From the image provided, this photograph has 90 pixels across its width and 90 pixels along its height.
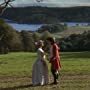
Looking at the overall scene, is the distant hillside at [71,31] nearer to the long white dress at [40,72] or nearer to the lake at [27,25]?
the lake at [27,25]

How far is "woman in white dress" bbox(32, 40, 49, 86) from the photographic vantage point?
58.6 ft

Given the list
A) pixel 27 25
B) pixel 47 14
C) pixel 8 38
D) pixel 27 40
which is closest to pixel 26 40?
pixel 27 40

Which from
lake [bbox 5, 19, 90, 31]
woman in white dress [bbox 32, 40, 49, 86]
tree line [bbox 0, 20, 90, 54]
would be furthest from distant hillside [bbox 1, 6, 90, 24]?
woman in white dress [bbox 32, 40, 49, 86]

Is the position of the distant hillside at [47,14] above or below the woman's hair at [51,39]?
below

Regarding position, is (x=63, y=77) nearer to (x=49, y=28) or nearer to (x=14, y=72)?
(x=14, y=72)

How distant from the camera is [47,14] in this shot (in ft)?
128

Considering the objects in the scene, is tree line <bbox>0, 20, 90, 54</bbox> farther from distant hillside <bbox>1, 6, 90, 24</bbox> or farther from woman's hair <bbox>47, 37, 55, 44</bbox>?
woman's hair <bbox>47, 37, 55, 44</bbox>

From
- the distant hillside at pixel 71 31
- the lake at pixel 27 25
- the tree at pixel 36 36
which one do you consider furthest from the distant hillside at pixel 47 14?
the tree at pixel 36 36

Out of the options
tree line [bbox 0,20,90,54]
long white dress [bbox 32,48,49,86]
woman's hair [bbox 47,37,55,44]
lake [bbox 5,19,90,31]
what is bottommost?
tree line [bbox 0,20,90,54]

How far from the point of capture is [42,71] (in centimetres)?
1800

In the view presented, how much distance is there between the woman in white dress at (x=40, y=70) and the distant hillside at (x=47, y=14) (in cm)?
1897

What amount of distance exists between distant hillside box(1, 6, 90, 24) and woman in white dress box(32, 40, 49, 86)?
62.2 feet

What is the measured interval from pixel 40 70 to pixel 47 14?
2129cm

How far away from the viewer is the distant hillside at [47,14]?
37.8 metres
